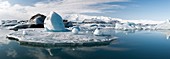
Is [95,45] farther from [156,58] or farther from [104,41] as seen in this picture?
[156,58]

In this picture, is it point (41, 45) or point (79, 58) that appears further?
point (41, 45)

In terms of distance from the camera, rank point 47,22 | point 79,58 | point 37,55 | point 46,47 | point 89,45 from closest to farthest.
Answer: point 79,58, point 37,55, point 46,47, point 89,45, point 47,22

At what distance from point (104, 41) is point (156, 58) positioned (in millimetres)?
10345

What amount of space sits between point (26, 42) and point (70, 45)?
6.09 meters

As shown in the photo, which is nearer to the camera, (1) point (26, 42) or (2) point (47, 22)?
(1) point (26, 42)

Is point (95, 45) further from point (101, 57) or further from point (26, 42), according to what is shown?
point (26, 42)

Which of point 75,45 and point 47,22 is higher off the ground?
point 47,22

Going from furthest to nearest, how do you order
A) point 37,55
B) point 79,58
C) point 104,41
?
point 104,41, point 37,55, point 79,58

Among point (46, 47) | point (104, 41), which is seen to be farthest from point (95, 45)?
point (46, 47)

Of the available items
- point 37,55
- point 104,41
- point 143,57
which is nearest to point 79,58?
point 37,55

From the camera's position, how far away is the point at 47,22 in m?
41.8

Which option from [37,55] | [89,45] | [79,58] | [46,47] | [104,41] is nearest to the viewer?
[79,58]

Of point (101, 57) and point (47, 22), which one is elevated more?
point (47, 22)

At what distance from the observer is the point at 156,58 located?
2030cm
